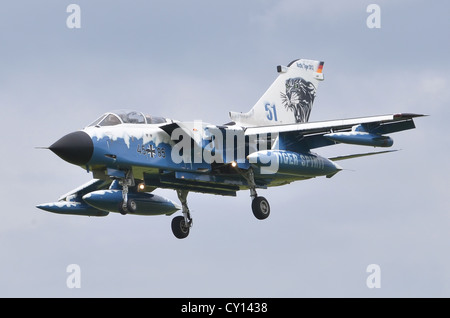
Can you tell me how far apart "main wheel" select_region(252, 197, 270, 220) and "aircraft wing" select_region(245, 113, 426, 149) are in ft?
8.04

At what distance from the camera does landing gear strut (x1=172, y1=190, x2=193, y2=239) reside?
127ft

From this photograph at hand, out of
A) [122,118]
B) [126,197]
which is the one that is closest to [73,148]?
[122,118]

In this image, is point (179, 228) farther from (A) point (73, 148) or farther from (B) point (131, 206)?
(A) point (73, 148)

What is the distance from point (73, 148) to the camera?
32875 mm

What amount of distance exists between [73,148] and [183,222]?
288 inches

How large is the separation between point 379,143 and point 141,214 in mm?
9247

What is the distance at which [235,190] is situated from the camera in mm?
38344

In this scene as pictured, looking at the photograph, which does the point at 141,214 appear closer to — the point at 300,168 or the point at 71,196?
the point at 71,196

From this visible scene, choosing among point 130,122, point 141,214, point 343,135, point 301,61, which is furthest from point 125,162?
point 301,61

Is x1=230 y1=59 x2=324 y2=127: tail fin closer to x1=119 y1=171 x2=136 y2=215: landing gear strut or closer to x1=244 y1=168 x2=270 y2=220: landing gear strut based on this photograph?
x1=244 y1=168 x2=270 y2=220: landing gear strut

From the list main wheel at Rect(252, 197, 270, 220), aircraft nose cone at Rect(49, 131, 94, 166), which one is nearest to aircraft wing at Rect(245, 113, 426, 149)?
main wheel at Rect(252, 197, 270, 220)

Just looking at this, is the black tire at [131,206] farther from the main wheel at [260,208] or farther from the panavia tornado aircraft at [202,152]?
the main wheel at [260,208]

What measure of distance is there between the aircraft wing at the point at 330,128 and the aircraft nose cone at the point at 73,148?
6.36 metres

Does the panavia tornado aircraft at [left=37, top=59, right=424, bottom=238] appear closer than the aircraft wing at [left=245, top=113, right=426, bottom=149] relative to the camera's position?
Yes
